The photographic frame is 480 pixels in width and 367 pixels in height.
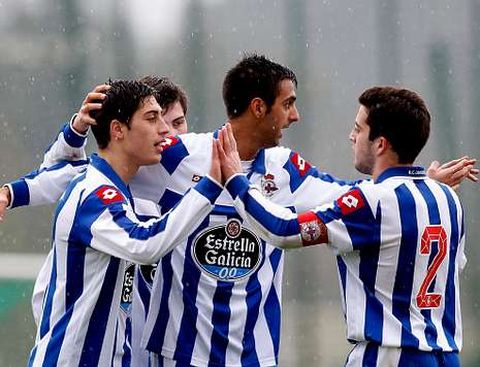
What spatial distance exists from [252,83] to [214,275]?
70cm

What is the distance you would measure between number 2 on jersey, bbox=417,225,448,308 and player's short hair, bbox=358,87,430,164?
232mm

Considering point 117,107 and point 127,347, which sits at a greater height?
point 117,107

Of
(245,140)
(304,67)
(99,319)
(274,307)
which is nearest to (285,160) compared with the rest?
(245,140)

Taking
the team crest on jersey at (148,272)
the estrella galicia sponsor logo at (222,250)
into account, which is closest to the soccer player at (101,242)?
the estrella galicia sponsor logo at (222,250)

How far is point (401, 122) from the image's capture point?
369 cm

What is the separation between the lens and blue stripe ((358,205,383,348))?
366cm

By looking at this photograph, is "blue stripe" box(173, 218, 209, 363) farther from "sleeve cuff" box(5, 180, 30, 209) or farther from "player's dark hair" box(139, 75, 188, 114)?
"player's dark hair" box(139, 75, 188, 114)

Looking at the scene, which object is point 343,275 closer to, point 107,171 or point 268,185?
point 268,185

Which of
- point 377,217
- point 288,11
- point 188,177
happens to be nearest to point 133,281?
point 188,177

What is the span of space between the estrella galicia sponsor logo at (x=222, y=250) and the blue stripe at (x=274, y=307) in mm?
155

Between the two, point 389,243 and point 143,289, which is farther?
point 143,289

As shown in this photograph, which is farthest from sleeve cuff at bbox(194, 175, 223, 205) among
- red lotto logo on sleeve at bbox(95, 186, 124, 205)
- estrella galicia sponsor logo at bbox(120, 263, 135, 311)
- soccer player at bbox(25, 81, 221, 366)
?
estrella galicia sponsor logo at bbox(120, 263, 135, 311)

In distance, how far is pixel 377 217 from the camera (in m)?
3.61

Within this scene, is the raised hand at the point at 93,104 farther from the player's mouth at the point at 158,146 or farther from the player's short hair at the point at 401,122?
the player's short hair at the point at 401,122
